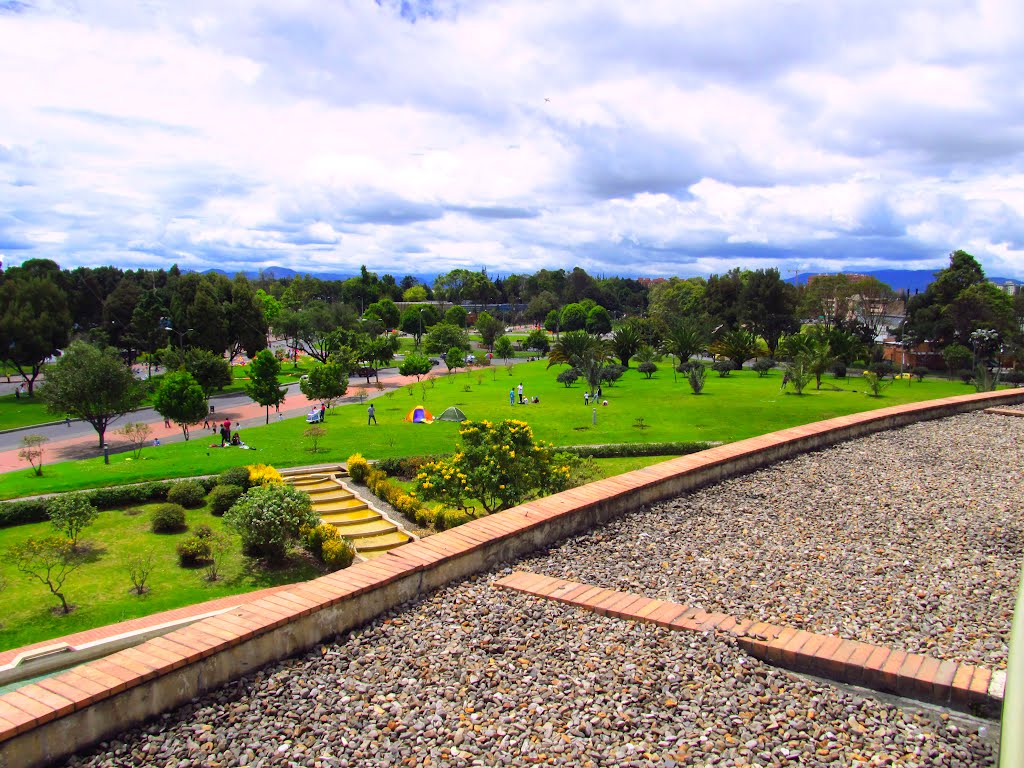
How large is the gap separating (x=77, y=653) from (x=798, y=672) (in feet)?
30.6

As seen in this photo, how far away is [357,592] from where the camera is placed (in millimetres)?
4875

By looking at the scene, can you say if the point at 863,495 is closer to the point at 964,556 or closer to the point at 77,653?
the point at 964,556

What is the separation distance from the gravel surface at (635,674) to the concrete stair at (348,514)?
9.89 m

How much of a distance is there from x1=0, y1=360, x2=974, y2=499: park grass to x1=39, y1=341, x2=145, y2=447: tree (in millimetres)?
2325

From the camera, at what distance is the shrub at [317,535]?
1508cm

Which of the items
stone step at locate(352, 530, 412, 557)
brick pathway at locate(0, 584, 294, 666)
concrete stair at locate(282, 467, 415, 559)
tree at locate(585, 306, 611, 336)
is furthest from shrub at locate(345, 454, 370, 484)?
tree at locate(585, 306, 611, 336)

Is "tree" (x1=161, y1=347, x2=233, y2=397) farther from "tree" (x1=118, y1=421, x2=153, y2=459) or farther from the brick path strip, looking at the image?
the brick path strip

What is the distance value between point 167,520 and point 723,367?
Result: 37564 mm

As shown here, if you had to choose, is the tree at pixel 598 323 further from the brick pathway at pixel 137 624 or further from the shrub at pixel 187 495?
the brick pathway at pixel 137 624

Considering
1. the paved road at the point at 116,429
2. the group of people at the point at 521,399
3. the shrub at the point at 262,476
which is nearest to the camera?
the shrub at the point at 262,476

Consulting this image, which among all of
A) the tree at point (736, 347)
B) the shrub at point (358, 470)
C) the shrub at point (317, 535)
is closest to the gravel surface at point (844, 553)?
the shrub at point (317, 535)

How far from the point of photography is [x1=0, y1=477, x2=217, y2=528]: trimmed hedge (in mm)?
17578

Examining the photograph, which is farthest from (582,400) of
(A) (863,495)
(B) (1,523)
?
(A) (863,495)

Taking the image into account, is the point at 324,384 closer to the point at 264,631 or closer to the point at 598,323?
the point at 264,631
